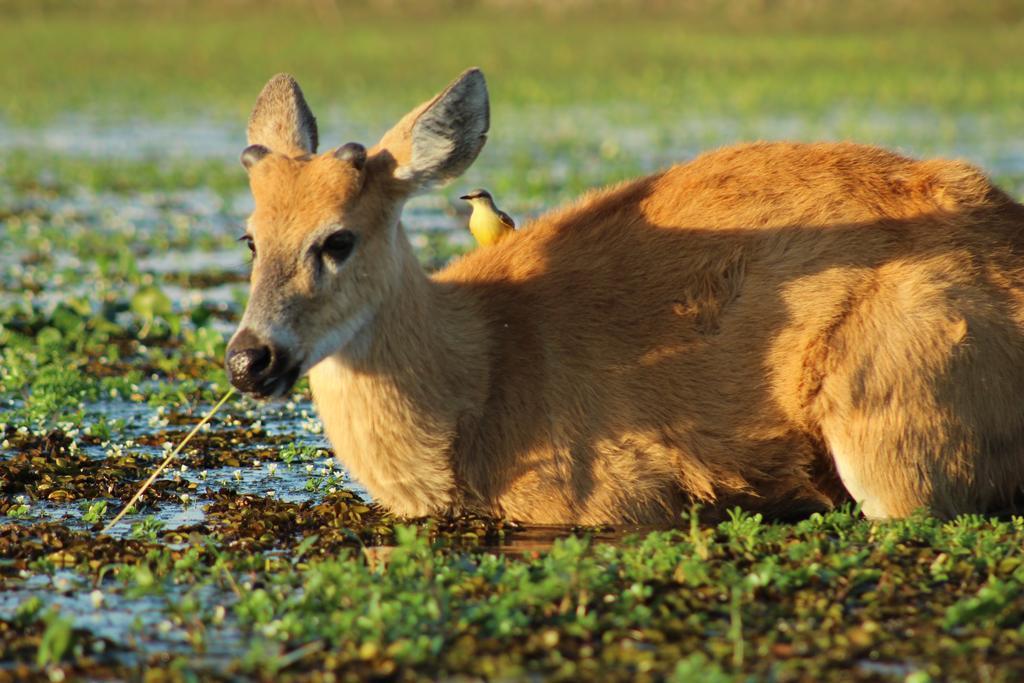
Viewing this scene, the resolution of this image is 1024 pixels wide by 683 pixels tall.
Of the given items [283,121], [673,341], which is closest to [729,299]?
[673,341]

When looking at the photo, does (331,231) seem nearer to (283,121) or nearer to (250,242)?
(250,242)

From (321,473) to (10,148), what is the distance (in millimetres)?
16072

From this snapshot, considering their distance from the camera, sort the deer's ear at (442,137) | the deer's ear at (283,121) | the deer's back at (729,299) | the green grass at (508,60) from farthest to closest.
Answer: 1. the green grass at (508,60)
2. the deer's ear at (283,121)
3. the deer's back at (729,299)
4. the deer's ear at (442,137)

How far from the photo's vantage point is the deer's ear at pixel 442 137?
6625 millimetres

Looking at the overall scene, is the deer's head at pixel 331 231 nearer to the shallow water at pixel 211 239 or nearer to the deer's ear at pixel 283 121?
the deer's ear at pixel 283 121

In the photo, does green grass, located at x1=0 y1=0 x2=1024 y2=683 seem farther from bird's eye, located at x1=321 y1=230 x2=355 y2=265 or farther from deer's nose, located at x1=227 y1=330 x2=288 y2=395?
bird's eye, located at x1=321 y1=230 x2=355 y2=265

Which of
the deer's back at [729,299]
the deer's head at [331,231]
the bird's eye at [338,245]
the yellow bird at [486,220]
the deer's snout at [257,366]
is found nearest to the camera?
the deer's snout at [257,366]

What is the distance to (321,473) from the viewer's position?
7.96 m

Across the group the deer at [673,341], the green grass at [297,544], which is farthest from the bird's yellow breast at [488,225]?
the green grass at [297,544]

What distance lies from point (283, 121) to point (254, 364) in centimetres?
172

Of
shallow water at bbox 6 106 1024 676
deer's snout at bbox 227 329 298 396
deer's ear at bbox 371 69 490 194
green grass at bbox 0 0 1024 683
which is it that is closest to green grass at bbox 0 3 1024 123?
shallow water at bbox 6 106 1024 676

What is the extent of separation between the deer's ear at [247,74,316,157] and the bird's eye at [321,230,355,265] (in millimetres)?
954

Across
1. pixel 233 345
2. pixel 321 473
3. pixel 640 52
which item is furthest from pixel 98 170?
pixel 640 52

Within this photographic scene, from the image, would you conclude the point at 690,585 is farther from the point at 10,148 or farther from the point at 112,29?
the point at 112,29
